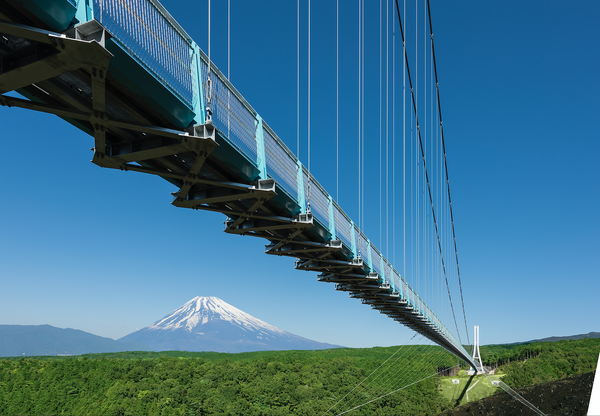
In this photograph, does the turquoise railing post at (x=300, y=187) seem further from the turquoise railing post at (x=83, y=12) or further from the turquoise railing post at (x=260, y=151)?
the turquoise railing post at (x=83, y=12)

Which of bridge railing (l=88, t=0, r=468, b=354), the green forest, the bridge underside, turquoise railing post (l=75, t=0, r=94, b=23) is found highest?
bridge railing (l=88, t=0, r=468, b=354)

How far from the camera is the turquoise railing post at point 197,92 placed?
24.9 ft

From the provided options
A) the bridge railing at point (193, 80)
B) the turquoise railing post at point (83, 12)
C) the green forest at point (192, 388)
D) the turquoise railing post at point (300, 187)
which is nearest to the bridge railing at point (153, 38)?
the bridge railing at point (193, 80)

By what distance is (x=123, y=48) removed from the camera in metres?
5.84

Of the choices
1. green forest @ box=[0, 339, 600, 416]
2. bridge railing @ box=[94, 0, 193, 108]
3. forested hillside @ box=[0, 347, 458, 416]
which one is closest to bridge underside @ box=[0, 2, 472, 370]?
bridge railing @ box=[94, 0, 193, 108]

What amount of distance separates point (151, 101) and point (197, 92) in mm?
1048

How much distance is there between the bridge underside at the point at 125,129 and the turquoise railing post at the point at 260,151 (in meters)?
0.22

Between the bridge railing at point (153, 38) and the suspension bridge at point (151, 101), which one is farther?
the bridge railing at point (153, 38)

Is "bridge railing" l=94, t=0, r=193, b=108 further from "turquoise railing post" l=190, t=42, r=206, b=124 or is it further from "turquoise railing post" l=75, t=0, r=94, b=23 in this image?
"turquoise railing post" l=75, t=0, r=94, b=23

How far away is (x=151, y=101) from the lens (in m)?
6.85

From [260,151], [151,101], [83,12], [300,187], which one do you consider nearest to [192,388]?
[300,187]

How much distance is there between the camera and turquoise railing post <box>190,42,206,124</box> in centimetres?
760

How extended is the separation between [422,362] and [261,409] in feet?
129

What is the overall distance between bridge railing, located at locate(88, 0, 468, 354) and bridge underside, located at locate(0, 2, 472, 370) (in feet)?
1.18
